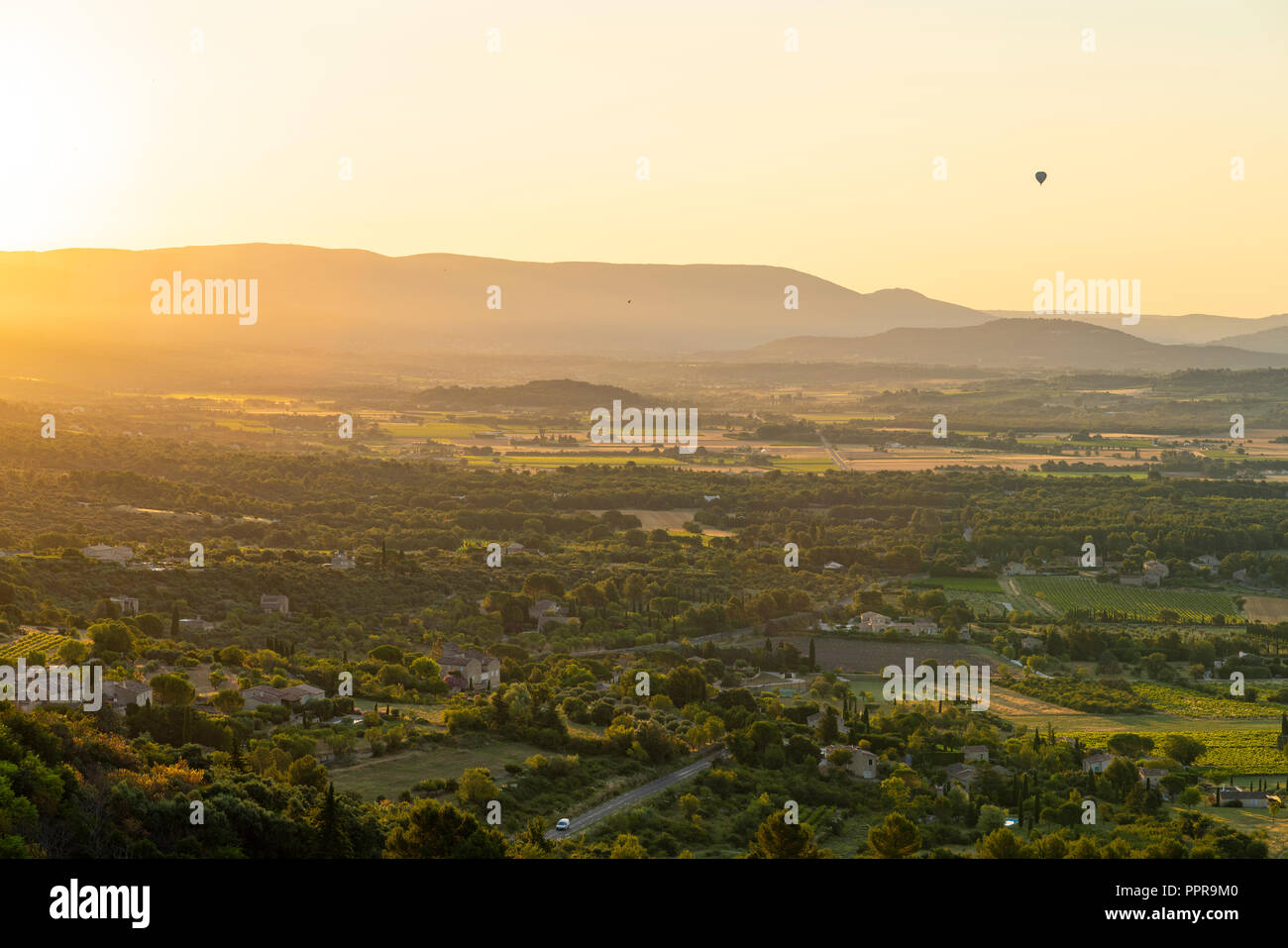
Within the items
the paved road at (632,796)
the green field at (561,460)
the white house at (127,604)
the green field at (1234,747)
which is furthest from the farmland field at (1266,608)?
the green field at (561,460)

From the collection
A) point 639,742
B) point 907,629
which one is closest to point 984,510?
point 907,629

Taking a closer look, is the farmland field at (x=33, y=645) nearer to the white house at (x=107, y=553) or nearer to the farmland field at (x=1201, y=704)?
the white house at (x=107, y=553)

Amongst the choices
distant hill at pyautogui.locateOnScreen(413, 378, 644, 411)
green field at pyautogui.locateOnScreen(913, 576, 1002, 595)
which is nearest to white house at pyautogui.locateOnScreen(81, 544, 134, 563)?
green field at pyautogui.locateOnScreen(913, 576, 1002, 595)

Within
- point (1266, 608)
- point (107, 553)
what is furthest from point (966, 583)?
point (107, 553)

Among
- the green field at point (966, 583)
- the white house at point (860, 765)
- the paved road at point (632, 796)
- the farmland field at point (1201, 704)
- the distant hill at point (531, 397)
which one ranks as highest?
the distant hill at point (531, 397)

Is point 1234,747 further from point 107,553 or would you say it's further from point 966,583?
point 107,553

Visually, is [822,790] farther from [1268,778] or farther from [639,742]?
[1268,778]

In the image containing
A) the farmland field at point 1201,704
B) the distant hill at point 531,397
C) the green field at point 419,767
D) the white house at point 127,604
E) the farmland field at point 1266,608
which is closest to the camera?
the green field at point 419,767
